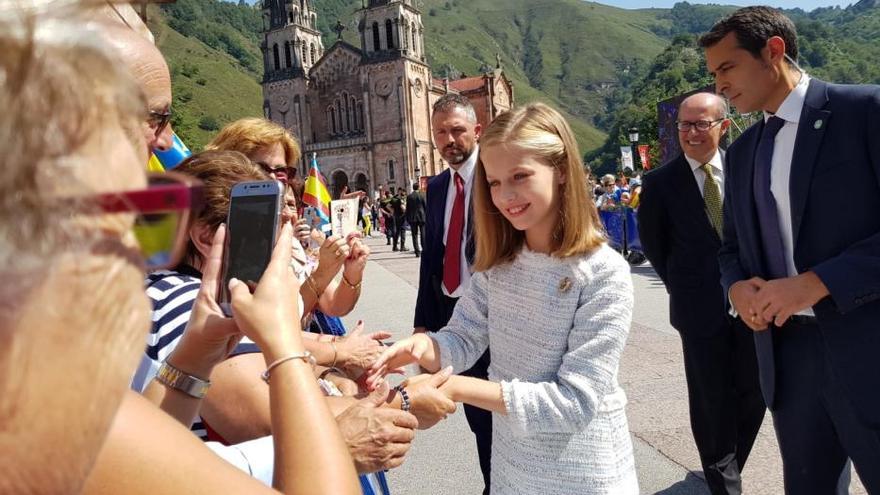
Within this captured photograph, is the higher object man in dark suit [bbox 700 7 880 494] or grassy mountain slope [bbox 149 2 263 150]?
grassy mountain slope [bbox 149 2 263 150]

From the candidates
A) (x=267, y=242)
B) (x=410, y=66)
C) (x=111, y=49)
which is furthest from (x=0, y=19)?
(x=410, y=66)

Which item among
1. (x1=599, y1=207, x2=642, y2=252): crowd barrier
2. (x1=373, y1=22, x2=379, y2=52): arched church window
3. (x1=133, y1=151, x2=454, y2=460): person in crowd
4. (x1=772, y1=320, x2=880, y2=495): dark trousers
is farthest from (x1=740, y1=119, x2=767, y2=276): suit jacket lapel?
(x1=373, y1=22, x2=379, y2=52): arched church window

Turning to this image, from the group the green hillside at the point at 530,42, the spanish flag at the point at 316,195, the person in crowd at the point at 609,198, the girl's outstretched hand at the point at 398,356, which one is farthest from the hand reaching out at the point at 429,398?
the green hillside at the point at 530,42

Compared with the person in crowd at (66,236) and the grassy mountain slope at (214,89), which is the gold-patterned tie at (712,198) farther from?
the grassy mountain slope at (214,89)

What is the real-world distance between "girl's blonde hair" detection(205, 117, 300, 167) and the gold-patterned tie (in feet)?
7.58

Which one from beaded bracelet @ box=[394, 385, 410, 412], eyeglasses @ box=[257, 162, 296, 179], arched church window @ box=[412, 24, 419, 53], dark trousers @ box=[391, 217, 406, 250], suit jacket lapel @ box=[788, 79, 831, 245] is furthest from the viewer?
arched church window @ box=[412, 24, 419, 53]

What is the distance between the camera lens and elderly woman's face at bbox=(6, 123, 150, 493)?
1.54 ft

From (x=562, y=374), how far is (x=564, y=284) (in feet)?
0.94

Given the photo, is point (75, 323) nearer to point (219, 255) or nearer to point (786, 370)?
point (219, 255)

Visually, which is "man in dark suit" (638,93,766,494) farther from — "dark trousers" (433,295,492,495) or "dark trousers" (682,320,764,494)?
"dark trousers" (433,295,492,495)

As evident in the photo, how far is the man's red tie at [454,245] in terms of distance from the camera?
4.02 metres

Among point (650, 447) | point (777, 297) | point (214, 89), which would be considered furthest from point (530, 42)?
point (777, 297)

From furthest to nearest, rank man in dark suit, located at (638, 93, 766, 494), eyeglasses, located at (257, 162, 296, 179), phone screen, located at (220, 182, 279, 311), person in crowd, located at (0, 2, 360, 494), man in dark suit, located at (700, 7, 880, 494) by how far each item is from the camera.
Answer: man in dark suit, located at (638, 93, 766, 494), eyeglasses, located at (257, 162, 296, 179), man in dark suit, located at (700, 7, 880, 494), phone screen, located at (220, 182, 279, 311), person in crowd, located at (0, 2, 360, 494)

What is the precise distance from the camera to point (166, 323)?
174cm
